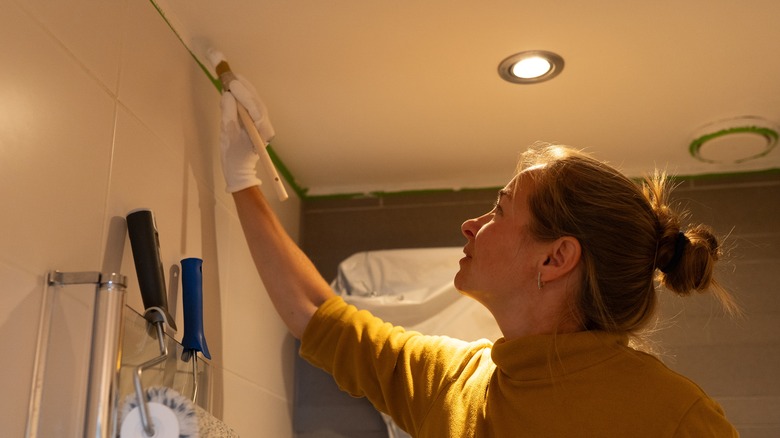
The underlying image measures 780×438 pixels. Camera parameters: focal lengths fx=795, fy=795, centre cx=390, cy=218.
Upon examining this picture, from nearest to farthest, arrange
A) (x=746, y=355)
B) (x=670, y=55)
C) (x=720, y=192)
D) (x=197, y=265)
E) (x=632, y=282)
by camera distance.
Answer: (x=632, y=282)
(x=197, y=265)
(x=670, y=55)
(x=746, y=355)
(x=720, y=192)

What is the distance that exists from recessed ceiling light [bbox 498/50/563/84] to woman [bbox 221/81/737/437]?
343mm

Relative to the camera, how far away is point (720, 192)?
2254mm

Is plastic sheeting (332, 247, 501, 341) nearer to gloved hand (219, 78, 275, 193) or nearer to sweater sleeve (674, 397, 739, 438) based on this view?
gloved hand (219, 78, 275, 193)

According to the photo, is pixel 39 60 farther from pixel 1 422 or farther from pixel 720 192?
pixel 720 192

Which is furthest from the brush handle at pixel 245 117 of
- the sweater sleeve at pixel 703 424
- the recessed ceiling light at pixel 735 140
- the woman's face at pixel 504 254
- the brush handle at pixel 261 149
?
the recessed ceiling light at pixel 735 140

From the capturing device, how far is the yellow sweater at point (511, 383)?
114cm

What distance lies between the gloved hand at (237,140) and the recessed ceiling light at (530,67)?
1.81ft

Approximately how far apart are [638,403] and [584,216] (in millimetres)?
306

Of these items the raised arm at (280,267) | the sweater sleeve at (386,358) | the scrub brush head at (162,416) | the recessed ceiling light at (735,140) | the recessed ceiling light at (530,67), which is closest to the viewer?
the scrub brush head at (162,416)

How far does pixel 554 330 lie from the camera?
1.28m

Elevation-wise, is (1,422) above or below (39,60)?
below

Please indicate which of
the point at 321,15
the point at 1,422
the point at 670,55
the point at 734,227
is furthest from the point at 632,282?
the point at 734,227

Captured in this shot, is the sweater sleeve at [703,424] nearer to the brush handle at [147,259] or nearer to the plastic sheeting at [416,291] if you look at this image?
the brush handle at [147,259]

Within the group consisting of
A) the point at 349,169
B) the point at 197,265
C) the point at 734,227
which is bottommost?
the point at 197,265
